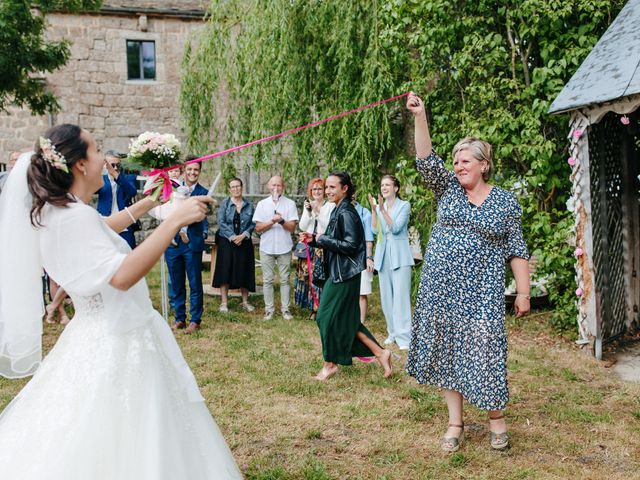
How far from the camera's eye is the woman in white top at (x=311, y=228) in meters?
8.22

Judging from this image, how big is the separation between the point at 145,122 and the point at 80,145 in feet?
57.0

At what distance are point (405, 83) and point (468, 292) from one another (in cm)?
504

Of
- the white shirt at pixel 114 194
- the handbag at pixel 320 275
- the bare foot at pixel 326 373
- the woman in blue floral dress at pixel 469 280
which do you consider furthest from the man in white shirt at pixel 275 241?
the woman in blue floral dress at pixel 469 280

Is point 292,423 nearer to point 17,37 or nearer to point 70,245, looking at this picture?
point 70,245

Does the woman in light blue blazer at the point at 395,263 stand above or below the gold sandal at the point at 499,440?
above

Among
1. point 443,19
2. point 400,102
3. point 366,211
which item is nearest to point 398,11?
point 443,19

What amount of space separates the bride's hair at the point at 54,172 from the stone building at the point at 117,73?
1676 centimetres

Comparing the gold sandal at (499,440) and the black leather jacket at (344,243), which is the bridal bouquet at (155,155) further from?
the gold sandal at (499,440)

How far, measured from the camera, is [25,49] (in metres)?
11.4

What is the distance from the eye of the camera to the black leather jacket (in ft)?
19.5

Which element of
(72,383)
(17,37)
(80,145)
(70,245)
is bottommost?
(72,383)

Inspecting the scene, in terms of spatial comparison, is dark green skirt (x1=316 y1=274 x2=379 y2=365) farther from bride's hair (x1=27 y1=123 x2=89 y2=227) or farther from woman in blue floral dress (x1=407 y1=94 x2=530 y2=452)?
bride's hair (x1=27 y1=123 x2=89 y2=227)

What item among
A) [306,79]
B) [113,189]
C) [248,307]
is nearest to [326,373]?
[113,189]

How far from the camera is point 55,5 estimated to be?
37.6 feet
